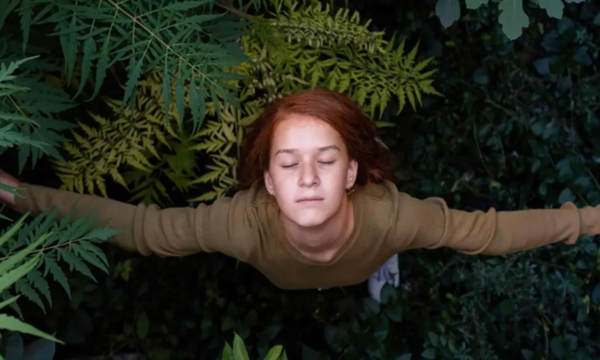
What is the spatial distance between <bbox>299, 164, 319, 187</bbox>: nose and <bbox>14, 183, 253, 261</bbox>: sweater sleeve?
0.21 metres

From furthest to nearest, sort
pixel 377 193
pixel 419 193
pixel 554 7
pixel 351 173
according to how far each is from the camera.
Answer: pixel 419 193 → pixel 377 193 → pixel 351 173 → pixel 554 7

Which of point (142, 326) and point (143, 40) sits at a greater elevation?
point (143, 40)

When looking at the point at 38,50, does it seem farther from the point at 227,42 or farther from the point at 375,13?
the point at 375,13

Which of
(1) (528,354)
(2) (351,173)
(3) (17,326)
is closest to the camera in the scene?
(3) (17,326)

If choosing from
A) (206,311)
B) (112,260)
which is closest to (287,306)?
(206,311)

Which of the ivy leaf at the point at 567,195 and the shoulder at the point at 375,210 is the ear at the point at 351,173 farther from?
the ivy leaf at the point at 567,195

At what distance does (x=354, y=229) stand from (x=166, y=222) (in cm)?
33

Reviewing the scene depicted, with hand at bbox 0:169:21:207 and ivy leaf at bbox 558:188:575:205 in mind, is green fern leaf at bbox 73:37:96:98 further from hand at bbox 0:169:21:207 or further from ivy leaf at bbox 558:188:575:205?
ivy leaf at bbox 558:188:575:205

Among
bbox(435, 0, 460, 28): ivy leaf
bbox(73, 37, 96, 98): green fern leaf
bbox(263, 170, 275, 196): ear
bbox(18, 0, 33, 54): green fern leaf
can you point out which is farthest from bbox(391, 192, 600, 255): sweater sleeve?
bbox(18, 0, 33, 54): green fern leaf

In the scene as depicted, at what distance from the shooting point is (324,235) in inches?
40.2

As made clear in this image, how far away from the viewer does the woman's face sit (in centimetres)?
93

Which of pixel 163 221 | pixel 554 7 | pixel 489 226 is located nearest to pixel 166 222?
pixel 163 221

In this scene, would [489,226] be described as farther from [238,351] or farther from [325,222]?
[238,351]

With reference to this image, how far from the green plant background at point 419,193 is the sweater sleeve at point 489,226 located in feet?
1.14
